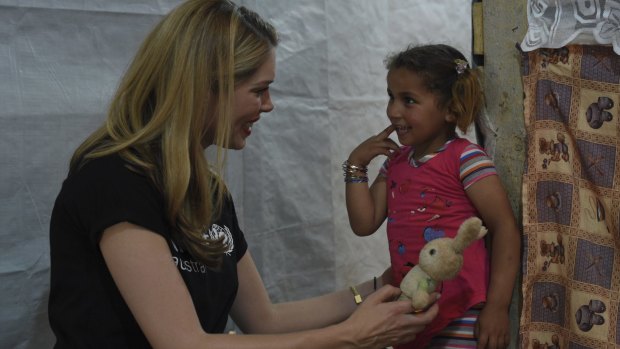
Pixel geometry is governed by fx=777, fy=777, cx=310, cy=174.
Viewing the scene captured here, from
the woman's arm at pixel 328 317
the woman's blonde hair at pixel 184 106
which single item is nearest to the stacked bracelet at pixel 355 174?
the woman's arm at pixel 328 317

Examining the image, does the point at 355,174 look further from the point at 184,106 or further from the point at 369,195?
the point at 184,106

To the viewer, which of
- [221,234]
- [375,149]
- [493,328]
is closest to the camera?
[221,234]

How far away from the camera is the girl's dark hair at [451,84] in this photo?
182 cm

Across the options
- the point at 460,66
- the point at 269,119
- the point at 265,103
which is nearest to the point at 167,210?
the point at 265,103

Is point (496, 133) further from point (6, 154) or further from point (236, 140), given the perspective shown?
point (6, 154)

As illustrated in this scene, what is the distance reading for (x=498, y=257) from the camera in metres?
1.71

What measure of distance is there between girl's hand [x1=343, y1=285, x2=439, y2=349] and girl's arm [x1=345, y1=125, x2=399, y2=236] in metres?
0.45

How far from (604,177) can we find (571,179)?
0.28 ft

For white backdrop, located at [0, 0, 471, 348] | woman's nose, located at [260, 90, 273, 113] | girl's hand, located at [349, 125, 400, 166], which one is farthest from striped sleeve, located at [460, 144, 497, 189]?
white backdrop, located at [0, 0, 471, 348]

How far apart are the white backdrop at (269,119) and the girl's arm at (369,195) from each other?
1.50 feet

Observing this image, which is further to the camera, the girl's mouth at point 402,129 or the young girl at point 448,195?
the girl's mouth at point 402,129

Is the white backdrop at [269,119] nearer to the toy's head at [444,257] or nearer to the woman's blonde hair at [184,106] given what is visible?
the woman's blonde hair at [184,106]

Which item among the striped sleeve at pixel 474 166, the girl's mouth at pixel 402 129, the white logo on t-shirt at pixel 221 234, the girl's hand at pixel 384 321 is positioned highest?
the girl's mouth at pixel 402 129

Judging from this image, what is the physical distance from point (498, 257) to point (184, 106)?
78 centimetres
